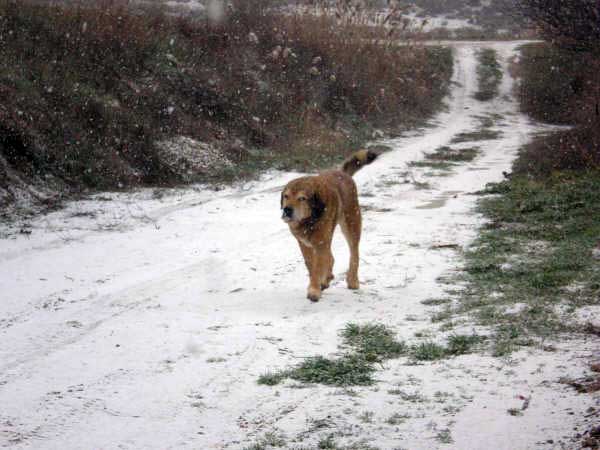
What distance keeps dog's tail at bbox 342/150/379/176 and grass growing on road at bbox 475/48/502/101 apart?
22.8 m

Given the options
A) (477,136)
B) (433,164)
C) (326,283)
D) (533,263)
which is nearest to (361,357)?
(326,283)

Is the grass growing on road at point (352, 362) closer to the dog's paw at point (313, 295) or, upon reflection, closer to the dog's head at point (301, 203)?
the dog's paw at point (313, 295)

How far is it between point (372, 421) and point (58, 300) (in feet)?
12.1

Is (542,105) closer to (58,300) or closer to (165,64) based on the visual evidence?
(165,64)

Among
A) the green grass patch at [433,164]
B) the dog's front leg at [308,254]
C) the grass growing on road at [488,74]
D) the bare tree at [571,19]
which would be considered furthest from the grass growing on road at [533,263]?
the grass growing on road at [488,74]

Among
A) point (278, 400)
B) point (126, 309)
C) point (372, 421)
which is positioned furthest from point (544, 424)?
point (126, 309)

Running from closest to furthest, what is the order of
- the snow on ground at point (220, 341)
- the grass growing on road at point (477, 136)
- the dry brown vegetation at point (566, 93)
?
the snow on ground at point (220, 341) < the dry brown vegetation at point (566, 93) < the grass growing on road at point (477, 136)

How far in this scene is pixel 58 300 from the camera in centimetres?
649

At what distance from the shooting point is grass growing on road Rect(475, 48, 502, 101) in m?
29.6

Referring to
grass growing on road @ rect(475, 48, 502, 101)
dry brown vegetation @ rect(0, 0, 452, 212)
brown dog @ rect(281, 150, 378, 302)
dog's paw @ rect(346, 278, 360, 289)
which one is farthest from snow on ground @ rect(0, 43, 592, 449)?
grass growing on road @ rect(475, 48, 502, 101)

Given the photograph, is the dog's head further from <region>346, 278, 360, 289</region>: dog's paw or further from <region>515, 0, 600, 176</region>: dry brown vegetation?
<region>515, 0, 600, 176</region>: dry brown vegetation

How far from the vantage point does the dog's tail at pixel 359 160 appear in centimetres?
757

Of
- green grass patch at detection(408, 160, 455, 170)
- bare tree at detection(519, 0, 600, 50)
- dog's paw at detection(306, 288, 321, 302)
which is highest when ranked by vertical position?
bare tree at detection(519, 0, 600, 50)

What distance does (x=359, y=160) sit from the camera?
770 centimetres
